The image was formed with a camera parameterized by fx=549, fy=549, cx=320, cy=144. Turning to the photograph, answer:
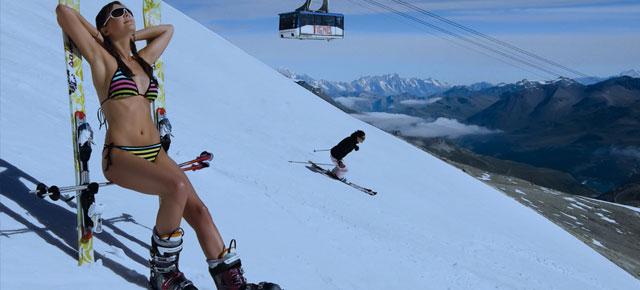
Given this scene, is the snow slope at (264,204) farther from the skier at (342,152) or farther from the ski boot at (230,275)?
the ski boot at (230,275)

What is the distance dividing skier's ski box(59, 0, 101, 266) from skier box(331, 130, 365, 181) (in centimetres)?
1188

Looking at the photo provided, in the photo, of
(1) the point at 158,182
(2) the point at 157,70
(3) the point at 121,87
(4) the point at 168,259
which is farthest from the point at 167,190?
(2) the point at 157,70

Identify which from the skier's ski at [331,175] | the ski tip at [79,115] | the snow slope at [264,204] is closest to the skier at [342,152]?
the skier's ski at [331,175]

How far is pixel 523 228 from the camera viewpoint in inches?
844

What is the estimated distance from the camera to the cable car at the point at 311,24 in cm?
4178

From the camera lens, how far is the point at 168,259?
184 inches

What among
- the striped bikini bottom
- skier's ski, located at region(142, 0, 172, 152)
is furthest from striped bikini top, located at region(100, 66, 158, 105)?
skier's ski, located at region(142, 0, 172, 152)

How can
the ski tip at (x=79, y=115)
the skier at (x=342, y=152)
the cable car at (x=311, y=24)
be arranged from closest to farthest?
the ski tip at (x=79, y=115)
the skier at (x=342, y=152)
the cable car at (x=311, y=24)

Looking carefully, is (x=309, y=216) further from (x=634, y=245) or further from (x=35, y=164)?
(x=634, y=245)

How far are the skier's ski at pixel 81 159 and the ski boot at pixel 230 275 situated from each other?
4.17 ft

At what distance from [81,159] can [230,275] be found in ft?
5.87

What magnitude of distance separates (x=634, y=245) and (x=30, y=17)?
67.3 meters

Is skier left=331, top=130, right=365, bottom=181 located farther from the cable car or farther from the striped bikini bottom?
the cable car

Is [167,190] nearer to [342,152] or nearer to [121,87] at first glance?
[121,87]
